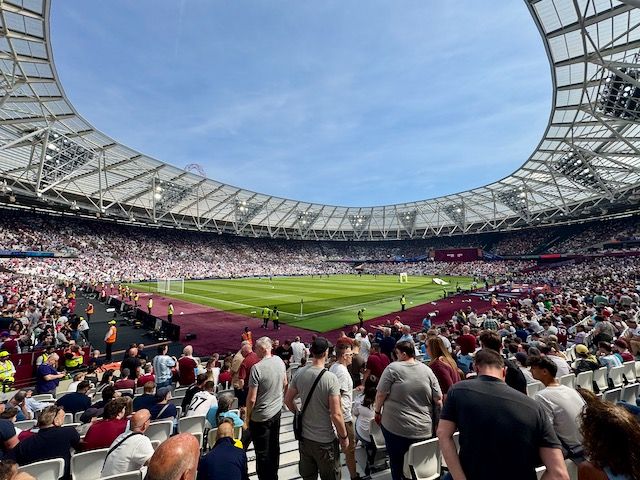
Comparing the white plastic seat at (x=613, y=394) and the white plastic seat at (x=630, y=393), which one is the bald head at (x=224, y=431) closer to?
the white plastic seat at (x=613, y=394)

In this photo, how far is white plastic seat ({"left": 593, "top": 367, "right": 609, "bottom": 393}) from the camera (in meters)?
6.73

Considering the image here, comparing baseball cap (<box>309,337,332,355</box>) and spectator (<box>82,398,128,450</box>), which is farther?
spectator (<box>82,398,128,450</box>)

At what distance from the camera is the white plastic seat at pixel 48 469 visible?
11.8 feet

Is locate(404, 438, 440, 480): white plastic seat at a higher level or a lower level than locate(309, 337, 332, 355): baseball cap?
lower

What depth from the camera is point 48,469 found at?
3682 mm

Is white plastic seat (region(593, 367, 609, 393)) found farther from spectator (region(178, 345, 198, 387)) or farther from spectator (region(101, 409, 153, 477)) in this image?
spectator (region(178, 345, 198, 387))

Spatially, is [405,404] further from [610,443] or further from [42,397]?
[42,397]

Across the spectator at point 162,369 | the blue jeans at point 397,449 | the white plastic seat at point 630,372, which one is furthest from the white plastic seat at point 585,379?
the spectator at point 162,369

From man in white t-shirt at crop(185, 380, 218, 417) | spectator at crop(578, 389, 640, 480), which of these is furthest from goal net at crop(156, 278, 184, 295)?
spectator at crop(578, 389, 640, 480)

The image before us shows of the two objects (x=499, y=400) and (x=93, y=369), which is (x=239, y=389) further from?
(x=93, y=369)

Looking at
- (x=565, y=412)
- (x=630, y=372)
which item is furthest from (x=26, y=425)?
(x=630, y=372)

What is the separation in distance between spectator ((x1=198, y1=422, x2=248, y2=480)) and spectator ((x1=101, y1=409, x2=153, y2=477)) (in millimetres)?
1451

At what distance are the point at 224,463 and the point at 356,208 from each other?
3089 inches

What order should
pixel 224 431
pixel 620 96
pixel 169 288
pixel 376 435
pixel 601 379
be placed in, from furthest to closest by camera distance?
pixel 169 288
pixel 620 96
pixel 601 379
pixel 376 435
pixel 224 431
